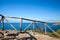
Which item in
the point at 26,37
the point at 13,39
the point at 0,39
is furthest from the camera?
the point at 26,37

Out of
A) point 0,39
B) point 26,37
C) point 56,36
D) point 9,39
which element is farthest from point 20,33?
point 56,36

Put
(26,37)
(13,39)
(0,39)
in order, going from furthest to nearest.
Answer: (26,37) → (13,39) → (0,39)

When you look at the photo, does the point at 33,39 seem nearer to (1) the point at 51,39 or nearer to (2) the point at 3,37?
(1) the point at 51,39

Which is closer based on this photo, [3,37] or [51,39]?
[3,37]

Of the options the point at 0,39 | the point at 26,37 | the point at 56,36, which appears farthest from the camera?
the point at 56,36

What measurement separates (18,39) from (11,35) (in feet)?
2.20

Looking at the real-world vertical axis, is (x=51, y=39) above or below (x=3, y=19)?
below

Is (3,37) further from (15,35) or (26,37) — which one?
(26,37)

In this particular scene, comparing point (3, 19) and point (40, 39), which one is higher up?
point (3, 19)

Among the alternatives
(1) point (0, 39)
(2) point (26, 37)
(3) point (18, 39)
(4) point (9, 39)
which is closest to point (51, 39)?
(2) point (26, 37)

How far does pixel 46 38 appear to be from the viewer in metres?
11.6

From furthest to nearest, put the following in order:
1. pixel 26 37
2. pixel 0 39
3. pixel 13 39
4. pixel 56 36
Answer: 1. pixel 56 36
2. pixel 26 37
3. pixel 13 39
4. pixel 0 39

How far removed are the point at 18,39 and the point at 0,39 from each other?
1571mm

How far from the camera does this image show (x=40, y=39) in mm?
11508
